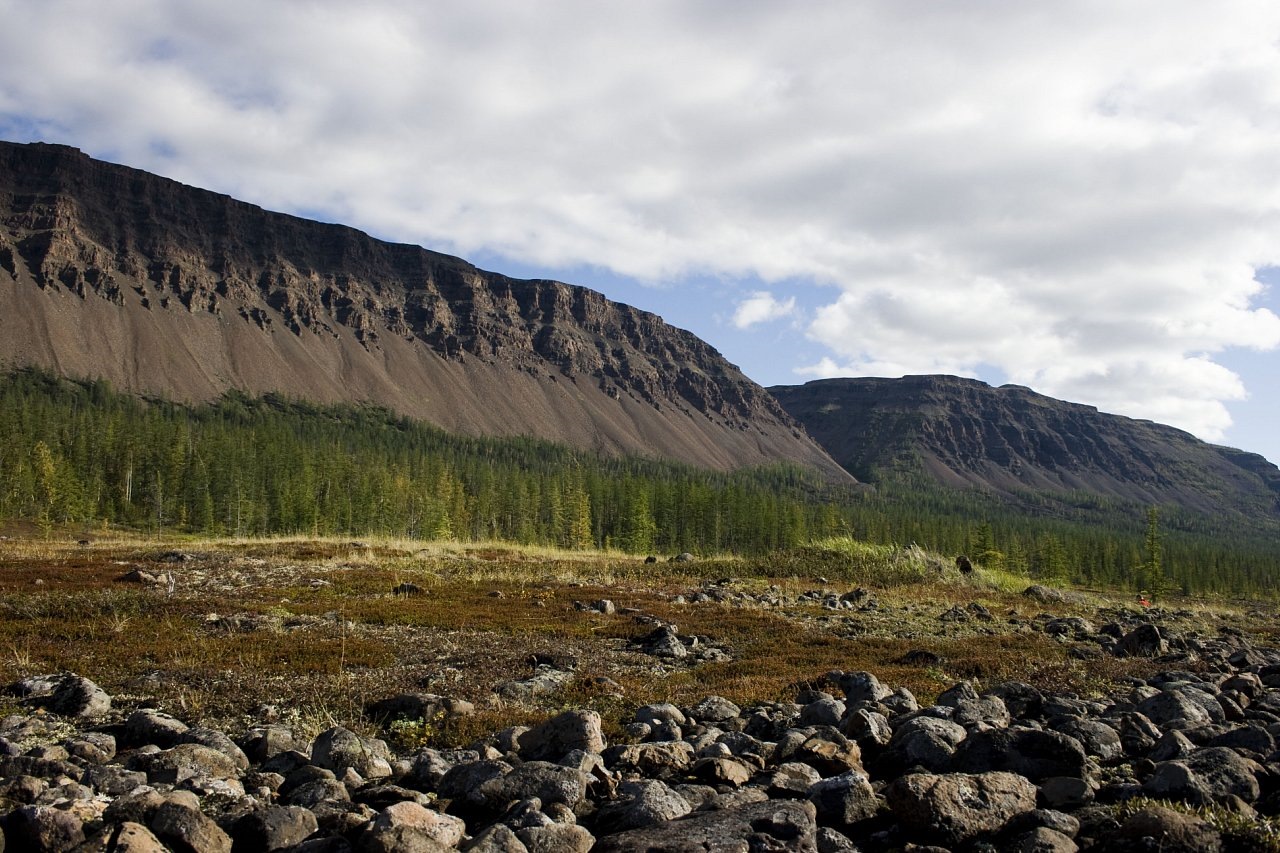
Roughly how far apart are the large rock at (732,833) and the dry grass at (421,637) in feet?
15.1

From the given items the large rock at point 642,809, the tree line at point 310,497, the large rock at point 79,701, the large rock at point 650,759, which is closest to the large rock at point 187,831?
the large rock at point 642,809

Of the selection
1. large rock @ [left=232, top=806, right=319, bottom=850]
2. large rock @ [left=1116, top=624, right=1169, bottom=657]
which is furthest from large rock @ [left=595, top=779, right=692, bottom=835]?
large rock @ [left=1116, top=624, right=1169, bottom=657]

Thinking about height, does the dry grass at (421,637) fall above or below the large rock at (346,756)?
below

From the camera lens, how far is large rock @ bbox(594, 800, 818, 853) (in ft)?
18.4

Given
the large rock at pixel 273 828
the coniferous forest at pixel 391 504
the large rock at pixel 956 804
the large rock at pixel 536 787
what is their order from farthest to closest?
the coniferous forest at pixel 391 504 < the large rock at pixel 536 787 < the large rock at pixel 956 804 < the large rock at pixel 273 828

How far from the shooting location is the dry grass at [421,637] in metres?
12.3

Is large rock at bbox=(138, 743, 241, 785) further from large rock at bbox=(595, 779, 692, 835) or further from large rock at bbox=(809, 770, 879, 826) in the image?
large rock at bbox=(809, 770, 879, 826)

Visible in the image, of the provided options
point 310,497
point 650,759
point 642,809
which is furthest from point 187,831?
point 310,497

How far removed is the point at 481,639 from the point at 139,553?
1052 inches

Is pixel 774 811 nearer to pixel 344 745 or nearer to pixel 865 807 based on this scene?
pixel 865 807

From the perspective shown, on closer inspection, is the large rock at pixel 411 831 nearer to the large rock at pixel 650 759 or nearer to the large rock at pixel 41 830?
the large rock at pixel 41 830

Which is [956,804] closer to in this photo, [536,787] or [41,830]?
[536,787]

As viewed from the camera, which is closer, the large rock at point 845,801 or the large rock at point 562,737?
the large rock at point 845,801

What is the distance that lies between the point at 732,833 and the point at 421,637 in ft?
43.9
